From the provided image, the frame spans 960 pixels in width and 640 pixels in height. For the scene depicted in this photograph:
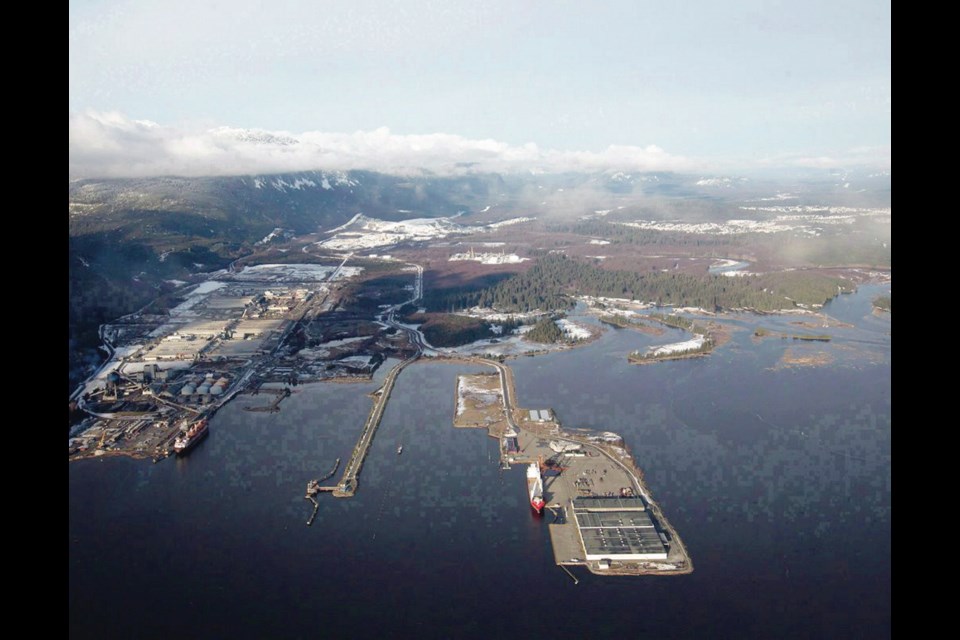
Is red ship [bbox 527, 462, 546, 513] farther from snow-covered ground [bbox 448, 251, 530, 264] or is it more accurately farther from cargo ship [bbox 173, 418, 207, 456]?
snow-covered ground [bbox 448, 251, 530, 264]

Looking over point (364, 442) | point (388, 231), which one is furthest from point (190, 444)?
point (388, 231)

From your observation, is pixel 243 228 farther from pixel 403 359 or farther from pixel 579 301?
pixel 403 359

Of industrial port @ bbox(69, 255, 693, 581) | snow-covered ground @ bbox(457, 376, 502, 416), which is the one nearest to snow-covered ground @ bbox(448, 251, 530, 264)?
industrial port @ bbox(69, 255, 693, 581)

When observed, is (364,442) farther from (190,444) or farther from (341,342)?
(341,342)

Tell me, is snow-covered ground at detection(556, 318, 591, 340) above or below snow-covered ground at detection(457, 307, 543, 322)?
Result: below

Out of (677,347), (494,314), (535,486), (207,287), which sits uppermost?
(207,287)
